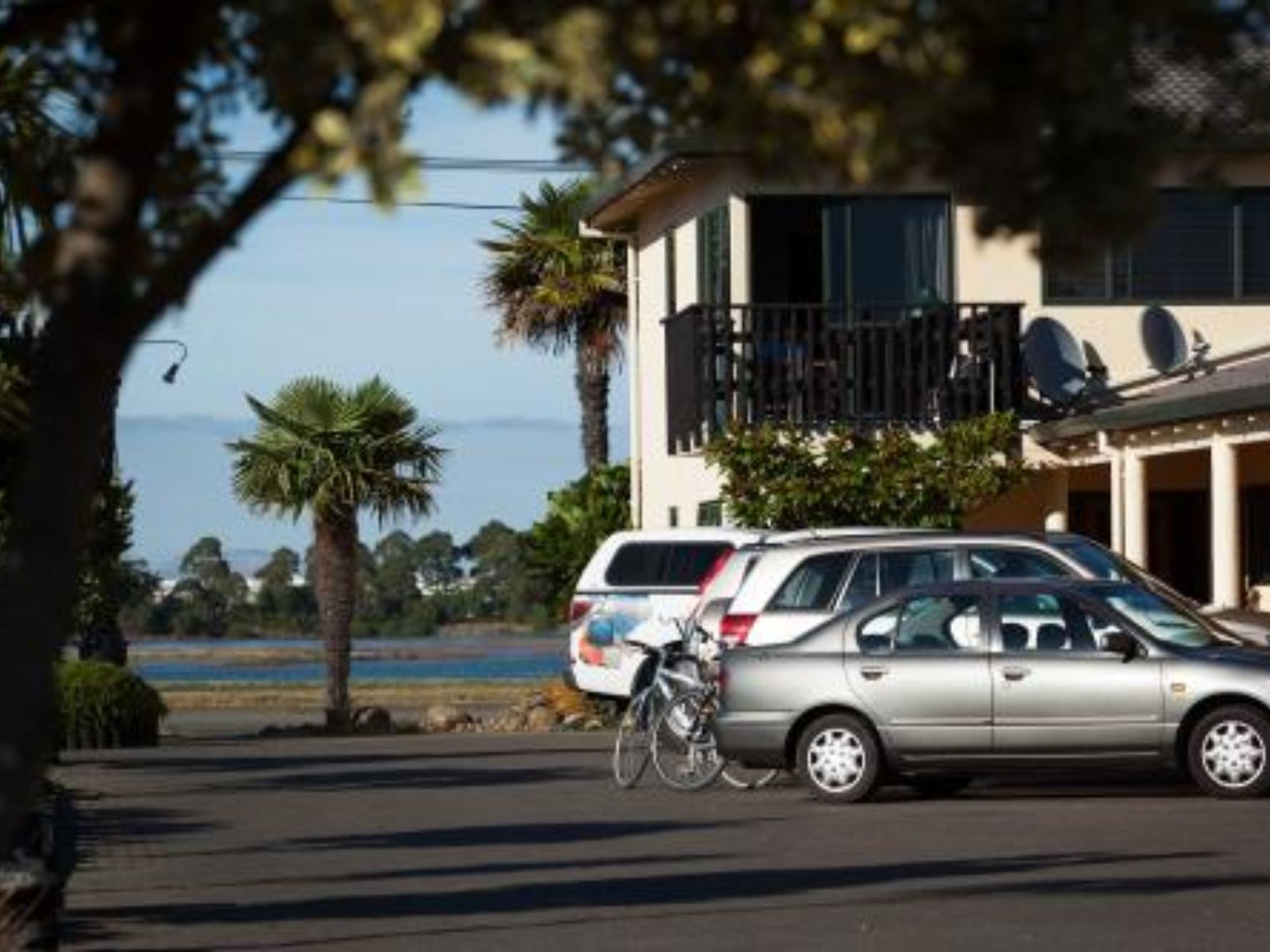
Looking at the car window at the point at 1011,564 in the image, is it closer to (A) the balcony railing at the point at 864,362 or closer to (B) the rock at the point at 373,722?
(A) the balcony railing at the point at 864,362

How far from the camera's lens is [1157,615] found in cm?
2044

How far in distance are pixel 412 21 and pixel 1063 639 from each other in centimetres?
1562

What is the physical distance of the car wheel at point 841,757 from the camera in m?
20.3

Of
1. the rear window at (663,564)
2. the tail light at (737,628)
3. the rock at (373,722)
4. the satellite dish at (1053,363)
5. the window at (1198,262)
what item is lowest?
the rock at (373,722)

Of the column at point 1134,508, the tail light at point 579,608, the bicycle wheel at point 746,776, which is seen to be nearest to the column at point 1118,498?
the column at point 1134,508

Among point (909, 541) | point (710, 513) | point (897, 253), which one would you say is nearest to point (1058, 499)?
point (897, 253)

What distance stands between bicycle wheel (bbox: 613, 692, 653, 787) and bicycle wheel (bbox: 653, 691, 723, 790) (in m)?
0.15

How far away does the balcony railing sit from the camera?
30391 mm

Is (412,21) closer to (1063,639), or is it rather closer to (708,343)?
(1063,639)

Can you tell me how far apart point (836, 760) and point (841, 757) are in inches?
1.6

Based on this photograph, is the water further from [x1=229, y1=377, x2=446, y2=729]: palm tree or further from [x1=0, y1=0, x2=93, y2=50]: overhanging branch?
[x1=0, y1=0, x2=93, y2=50]: overhanging branch

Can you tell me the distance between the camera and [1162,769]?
65.8ft

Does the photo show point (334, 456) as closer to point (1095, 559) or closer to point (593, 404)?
point (593, 404)

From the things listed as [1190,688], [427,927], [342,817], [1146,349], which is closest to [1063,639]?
[1190,688]
